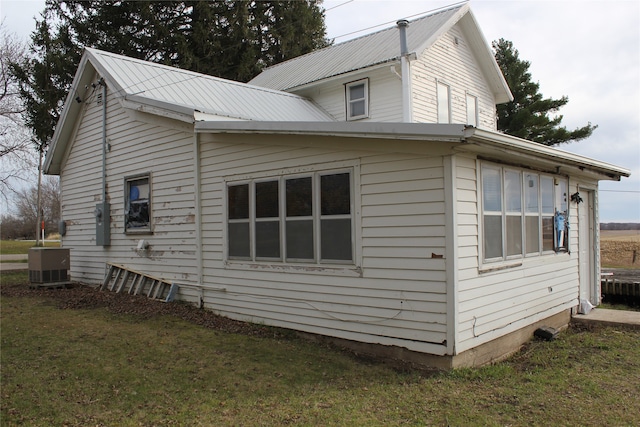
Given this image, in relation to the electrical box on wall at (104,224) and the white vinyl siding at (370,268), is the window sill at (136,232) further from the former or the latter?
the white vinyl siding at (370,268)

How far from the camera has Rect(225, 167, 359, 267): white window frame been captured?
21.7ft

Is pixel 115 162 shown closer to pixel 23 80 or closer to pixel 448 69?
pixel 448 69

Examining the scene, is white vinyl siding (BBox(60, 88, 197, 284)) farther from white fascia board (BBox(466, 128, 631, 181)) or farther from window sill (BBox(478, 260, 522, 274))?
white fascia board (BBox(466, 128, 631, 181))

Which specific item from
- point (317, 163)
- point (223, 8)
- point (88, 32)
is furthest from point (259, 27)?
point (317, 163)

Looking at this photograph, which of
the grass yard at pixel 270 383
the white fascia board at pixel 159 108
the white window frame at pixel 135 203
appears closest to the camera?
the grass yard at pixel 270 383

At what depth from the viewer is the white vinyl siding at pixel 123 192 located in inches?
365

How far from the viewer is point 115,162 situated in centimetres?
1115

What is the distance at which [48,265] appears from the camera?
11.5 m

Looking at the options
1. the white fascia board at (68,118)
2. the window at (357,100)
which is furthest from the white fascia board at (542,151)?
the white fascia board at (68,118)

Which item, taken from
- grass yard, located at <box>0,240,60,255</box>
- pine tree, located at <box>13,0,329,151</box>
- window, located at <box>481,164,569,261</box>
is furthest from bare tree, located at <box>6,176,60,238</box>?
window, located at <box>481,164,569,261</box>

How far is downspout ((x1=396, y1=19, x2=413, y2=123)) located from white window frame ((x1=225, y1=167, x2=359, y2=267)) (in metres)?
6.78

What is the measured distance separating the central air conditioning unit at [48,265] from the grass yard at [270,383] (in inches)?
170

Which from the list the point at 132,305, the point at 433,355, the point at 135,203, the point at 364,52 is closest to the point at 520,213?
the point at 433,355

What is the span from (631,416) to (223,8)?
2388cm
